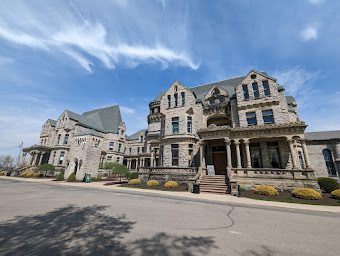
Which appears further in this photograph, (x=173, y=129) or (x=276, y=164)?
(x=173, y=129)

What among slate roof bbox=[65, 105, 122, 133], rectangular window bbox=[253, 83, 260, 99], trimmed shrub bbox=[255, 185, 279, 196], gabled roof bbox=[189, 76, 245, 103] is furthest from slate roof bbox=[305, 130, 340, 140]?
slate roof bbox=[65, 105, 122, 133]

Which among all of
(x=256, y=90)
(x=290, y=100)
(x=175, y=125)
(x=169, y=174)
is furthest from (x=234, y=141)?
(x=290, y=100)

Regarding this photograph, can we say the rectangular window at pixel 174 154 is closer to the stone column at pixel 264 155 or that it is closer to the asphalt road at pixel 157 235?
the stone column at pixel 264 155

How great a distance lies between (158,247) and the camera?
3.47 meters

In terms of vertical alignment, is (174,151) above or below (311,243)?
above

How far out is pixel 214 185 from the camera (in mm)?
14359

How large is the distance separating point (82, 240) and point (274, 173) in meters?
16.7

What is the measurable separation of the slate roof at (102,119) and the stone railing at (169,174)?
939 inches

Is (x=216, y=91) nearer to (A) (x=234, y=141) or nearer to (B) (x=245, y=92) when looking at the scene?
(B) (x=245, y=92)

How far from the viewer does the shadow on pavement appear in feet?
10.6

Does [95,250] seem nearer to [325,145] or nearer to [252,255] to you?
[252,255]

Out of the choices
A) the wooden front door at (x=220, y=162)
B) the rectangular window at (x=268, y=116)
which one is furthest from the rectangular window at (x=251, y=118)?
the wooden front door at (x=220, y=162)

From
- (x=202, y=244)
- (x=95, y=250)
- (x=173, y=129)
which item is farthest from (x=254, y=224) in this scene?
(x=173, y=129)

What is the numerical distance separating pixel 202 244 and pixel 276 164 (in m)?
17.9
